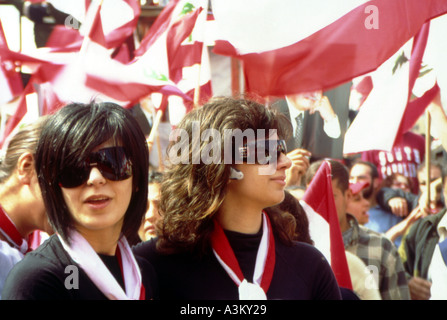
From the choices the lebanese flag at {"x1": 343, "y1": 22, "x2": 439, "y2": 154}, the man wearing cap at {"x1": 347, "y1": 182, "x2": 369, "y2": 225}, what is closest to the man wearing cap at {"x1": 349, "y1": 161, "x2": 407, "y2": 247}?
the man wearing cap at {"x1": 347, "y1": 182, "x2": 369, "y2": 225}

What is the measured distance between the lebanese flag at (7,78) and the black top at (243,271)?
5.69 ft

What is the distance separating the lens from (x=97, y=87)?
3.89m

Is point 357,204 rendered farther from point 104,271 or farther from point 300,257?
point 104,271

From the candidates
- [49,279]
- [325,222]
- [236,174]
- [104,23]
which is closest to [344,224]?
[325,222]

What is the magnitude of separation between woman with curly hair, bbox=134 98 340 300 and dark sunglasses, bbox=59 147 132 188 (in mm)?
390

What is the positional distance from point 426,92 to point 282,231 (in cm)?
159

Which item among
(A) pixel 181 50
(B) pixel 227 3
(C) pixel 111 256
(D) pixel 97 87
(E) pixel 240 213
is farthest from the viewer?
(A) pixel 181 50

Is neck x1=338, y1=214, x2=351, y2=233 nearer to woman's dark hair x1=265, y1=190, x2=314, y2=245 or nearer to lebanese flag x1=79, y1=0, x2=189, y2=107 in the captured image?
woman's dark hair x1=265, y1=190, x2=314, y2=245

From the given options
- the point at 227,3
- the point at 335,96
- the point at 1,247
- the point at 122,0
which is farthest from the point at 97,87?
the point at 1,247

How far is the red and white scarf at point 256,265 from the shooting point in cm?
220

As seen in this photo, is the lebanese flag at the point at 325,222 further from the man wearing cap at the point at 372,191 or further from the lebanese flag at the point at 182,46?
the man wearing cap at the point at 372,191

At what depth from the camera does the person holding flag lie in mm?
3600

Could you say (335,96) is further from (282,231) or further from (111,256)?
(111,256)

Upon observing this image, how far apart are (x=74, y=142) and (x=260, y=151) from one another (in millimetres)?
648
